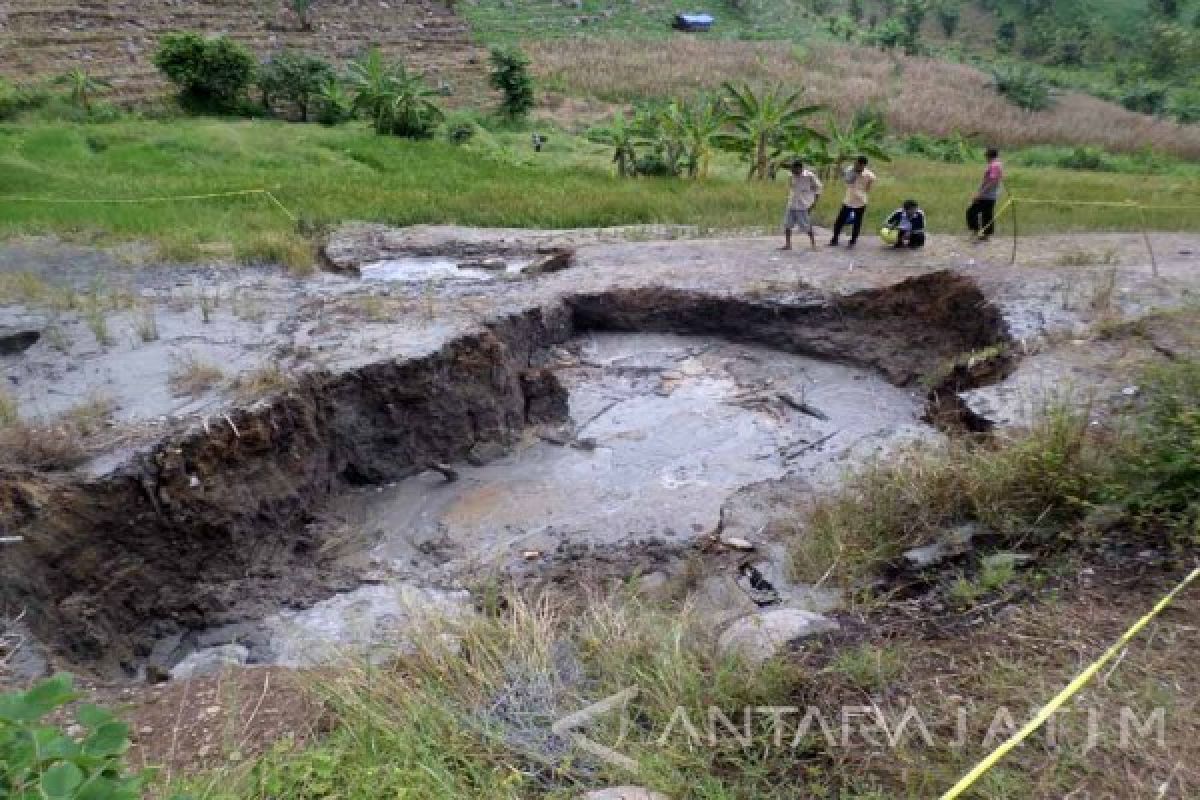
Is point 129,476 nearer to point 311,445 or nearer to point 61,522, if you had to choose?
point 61,522

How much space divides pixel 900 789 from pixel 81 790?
2.33m

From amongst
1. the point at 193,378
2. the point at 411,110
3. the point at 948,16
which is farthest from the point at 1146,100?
the point at 193,378

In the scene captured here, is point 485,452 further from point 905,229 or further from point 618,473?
point 905,229

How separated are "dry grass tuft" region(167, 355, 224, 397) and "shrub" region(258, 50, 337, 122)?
15301mm

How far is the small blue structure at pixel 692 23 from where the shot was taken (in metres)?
37.2

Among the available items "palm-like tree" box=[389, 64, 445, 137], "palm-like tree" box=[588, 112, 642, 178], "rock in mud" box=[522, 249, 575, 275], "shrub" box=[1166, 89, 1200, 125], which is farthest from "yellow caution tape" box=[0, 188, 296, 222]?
"shrub" box=[1166, 89, 1200, 125]

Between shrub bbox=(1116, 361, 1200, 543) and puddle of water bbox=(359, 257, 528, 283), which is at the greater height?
shrub bbox=(1116, 361, 1200, 543)

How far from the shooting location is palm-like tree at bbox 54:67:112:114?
19323mm

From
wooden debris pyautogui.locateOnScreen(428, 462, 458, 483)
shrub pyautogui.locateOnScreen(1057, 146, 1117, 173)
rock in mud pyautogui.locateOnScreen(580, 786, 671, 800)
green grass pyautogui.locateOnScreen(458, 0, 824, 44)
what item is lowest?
wooden debris pyautogui.locateOnScreen(428, 462, 458, 483)

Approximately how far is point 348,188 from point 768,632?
39.3 feet

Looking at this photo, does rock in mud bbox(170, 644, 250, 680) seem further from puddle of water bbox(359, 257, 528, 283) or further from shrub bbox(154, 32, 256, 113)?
shrub bbox(154, 32, 256, 113)

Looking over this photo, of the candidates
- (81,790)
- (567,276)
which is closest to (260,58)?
(567,276)

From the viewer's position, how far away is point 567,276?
990cm

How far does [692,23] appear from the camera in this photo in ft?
122
